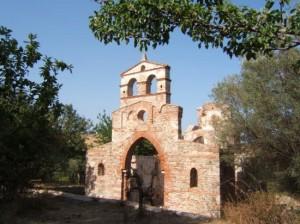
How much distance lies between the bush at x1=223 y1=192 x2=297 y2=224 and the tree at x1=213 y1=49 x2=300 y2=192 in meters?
3.58

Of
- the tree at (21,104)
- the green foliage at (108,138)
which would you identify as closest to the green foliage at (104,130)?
the green foliage at (108,138)

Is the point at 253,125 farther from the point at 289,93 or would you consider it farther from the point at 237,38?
the point at 237,38

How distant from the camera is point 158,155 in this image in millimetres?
17844

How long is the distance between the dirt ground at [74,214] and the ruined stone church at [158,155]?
4.78 feet

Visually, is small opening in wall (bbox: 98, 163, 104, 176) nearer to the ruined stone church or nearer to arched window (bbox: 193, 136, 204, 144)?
the ruined stone church

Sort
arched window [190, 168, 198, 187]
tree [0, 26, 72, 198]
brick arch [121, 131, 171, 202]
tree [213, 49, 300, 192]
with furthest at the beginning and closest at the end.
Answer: brick arch [121, 131, 171, 202]
arched window [190, 168, 198, 187]
tree [213, 49, 300, 192]
tree [0, 26, 72, 198]

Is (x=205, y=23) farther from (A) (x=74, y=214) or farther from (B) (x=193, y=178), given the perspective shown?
(B) (x=193, y=178)

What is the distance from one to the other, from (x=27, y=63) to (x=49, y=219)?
5.37 m

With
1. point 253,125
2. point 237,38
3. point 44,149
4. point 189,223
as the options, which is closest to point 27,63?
point 44,149

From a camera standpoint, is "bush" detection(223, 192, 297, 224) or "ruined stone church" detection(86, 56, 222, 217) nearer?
"bush" detection(223, 192, 297, 224)

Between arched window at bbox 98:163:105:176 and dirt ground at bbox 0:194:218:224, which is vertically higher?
arched window at bbox 98:163:105:176

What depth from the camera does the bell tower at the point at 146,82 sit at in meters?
19.3

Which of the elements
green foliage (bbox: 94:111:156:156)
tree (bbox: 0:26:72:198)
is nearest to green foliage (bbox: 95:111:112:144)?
green foliage (bbox: 94:111:156:156)

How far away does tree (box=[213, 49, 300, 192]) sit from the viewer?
40.2ft
